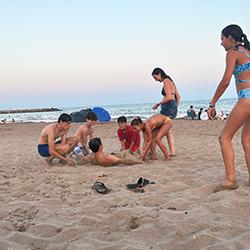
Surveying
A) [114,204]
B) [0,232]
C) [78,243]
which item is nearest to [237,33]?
[114,204]

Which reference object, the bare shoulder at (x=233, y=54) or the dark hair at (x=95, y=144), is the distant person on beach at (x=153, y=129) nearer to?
the dark hair at (x=95, y=144)

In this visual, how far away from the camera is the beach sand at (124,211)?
2.58 m

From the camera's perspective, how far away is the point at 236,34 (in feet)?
12.2

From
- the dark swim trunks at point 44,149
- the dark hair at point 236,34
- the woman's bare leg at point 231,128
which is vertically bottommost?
the dark swim trunks at point 44,149

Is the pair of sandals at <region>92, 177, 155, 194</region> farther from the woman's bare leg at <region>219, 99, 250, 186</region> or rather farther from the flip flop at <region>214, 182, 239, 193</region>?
the woman's bare leg at <region>219, 99, 250, 186</region>

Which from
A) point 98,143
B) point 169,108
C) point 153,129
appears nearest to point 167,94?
point 169,108

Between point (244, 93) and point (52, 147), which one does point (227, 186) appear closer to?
point (244, 93)

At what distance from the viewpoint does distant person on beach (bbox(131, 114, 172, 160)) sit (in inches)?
242

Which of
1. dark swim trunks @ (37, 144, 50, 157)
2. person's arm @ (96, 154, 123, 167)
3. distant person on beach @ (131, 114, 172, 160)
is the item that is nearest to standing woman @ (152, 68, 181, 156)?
distant person on beach @ (131, 114, 172, 160)

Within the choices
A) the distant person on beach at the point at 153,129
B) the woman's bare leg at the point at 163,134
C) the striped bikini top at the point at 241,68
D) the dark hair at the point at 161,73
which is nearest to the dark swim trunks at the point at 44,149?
the distant person on beach at the point at 153,129

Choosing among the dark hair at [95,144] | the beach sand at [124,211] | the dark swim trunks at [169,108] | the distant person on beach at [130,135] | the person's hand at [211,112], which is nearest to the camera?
the beach sand at [124,211]

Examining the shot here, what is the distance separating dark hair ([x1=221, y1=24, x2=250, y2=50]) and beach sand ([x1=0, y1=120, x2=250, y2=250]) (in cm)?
160

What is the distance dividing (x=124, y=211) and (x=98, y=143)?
2573 mm

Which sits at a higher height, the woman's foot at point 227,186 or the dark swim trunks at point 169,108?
the dark swim trunks at point 169,108
